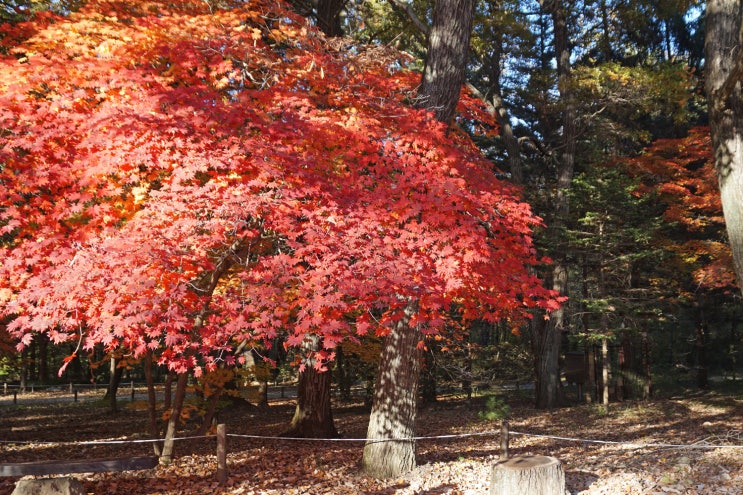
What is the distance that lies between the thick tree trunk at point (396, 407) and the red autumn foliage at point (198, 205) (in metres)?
1.25

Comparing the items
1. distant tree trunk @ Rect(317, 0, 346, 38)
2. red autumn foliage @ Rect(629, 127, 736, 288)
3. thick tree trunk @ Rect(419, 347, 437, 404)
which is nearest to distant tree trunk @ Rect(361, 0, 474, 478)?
distant tree trunk @ Rect(317, 0, 346, 38)

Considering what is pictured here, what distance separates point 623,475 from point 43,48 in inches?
371

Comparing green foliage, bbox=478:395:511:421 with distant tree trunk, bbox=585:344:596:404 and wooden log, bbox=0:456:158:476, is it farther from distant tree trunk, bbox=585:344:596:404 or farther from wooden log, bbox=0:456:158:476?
wooden log, bbox=0:456:158:476

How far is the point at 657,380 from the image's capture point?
866 inches

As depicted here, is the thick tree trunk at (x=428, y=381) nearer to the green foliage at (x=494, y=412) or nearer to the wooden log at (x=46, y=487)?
the green foliage at (x=494, y=412)

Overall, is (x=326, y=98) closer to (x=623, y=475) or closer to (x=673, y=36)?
(x=623, y=475)

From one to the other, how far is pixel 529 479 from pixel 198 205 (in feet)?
15.3

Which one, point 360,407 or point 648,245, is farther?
point 360,407

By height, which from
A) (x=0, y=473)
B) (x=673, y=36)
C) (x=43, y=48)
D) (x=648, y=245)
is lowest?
(x=0, y=473)

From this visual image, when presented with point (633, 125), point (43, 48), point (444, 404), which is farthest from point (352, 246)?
point (633, 125)

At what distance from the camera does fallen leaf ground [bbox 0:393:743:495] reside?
7.27 m

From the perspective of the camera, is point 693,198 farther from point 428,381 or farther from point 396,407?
point 396,407

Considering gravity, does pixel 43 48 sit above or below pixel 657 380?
above

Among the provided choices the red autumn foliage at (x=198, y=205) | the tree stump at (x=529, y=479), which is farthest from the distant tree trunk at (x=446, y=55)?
the tree stump at (x=529, y=479)
